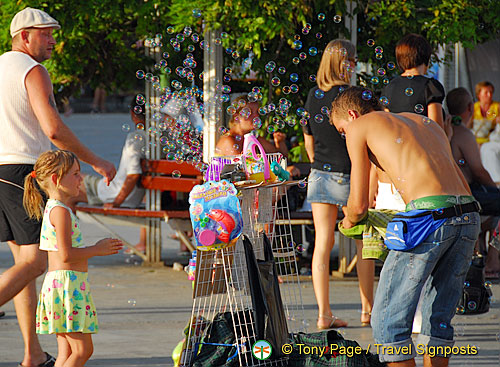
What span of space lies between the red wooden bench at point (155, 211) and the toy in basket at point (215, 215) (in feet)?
12.7

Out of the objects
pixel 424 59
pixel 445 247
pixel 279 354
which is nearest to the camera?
pixel 445 247

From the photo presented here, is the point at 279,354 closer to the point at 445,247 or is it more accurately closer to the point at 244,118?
the point at 445,247

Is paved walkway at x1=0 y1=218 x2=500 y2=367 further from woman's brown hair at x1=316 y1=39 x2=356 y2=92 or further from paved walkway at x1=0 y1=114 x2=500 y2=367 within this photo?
woman's brown hair at x1=316 y1=39 x2=356 y2=92

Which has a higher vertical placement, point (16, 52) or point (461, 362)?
point (16, 52)

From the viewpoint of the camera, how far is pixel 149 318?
6.68 meters

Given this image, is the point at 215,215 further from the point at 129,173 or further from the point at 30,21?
the point at 129,173

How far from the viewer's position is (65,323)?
464 centimetres

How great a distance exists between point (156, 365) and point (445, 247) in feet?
6.29

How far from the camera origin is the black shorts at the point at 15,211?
5219 millimetres

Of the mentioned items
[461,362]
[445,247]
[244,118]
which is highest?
[244,118]

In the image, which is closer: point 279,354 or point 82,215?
point 279,354

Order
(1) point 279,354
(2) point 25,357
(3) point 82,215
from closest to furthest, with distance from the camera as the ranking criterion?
(1) point 279,354
(2) point 25,357
(3) point 82,215

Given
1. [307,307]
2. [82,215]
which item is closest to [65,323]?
[307,307]

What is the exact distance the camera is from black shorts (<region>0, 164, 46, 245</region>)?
205 inches
